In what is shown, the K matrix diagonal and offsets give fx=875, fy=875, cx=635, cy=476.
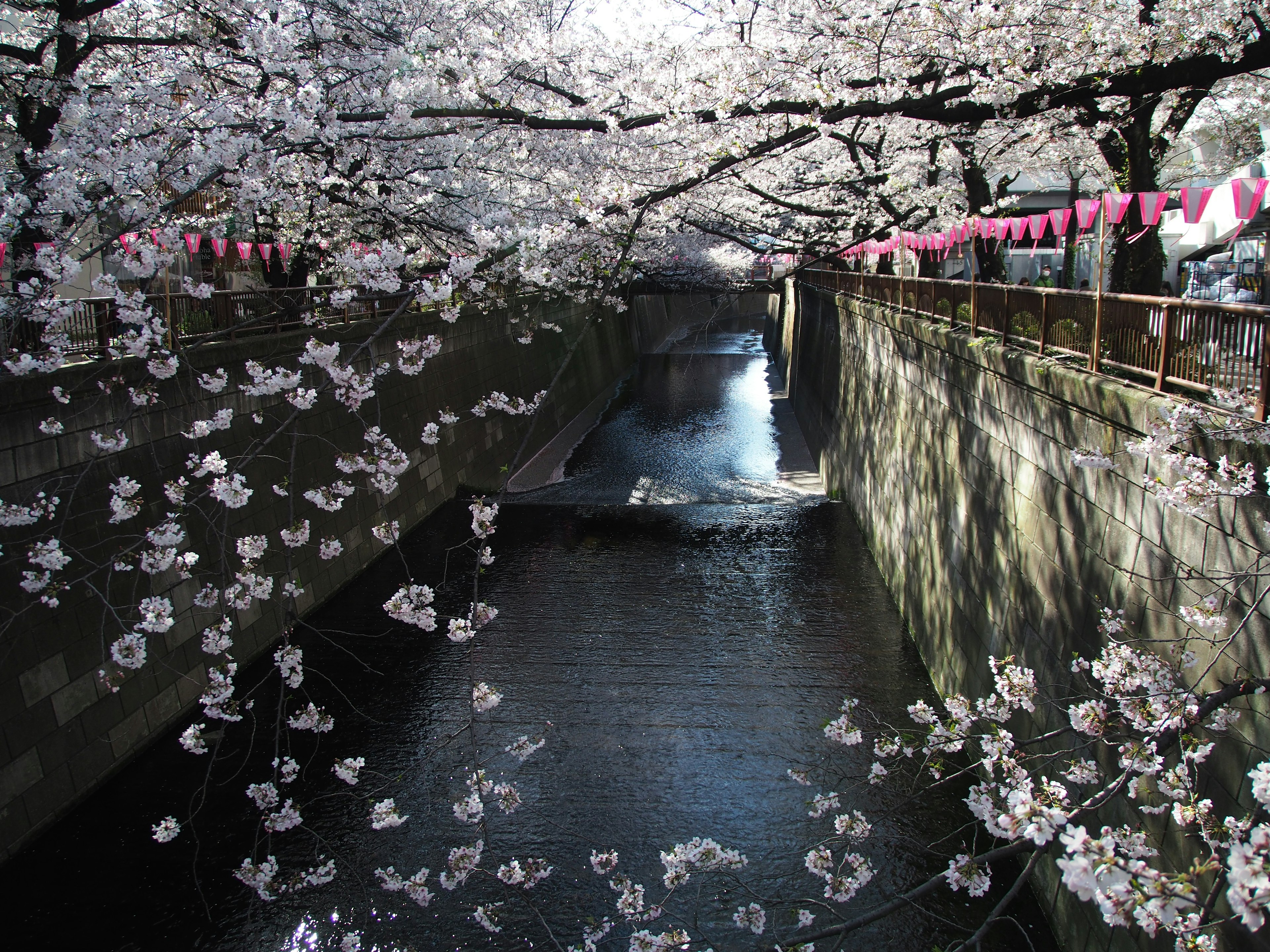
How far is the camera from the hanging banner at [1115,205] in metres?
6.71

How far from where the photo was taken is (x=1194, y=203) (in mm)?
5922

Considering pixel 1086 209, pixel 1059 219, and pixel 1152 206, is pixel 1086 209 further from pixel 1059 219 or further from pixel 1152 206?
pixel 1059 219

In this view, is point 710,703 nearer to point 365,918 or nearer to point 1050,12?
point 365,918

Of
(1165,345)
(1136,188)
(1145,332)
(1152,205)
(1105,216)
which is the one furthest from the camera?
(1136,188)

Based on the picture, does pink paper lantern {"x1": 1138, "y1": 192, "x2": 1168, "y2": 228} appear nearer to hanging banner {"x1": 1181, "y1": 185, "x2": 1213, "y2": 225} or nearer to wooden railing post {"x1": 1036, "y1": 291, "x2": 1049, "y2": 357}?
hanging banner {"x1": 1181, "y1": 185, "x2": 1213, "y2": 225}

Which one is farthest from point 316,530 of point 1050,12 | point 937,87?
point 1050,12

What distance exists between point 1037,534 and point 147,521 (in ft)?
25.5

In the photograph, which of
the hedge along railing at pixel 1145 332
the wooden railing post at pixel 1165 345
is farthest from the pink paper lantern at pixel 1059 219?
the wooden railing post at pixel 1165 345

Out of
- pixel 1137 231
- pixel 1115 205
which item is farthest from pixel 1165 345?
pixel 1137 231

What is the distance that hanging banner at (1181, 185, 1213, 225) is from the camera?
581 cm

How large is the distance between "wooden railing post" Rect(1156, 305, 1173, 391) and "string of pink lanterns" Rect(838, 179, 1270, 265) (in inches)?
46.0

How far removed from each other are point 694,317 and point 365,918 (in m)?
55.5

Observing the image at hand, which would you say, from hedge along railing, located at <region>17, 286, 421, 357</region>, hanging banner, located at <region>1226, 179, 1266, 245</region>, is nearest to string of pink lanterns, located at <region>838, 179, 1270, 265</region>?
hanging banner, located at <region>1226, 179, 1266, 245</region>

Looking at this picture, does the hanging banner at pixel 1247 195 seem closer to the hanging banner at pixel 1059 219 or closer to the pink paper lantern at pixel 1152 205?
the pink paper lantern at pixel 1152 205
